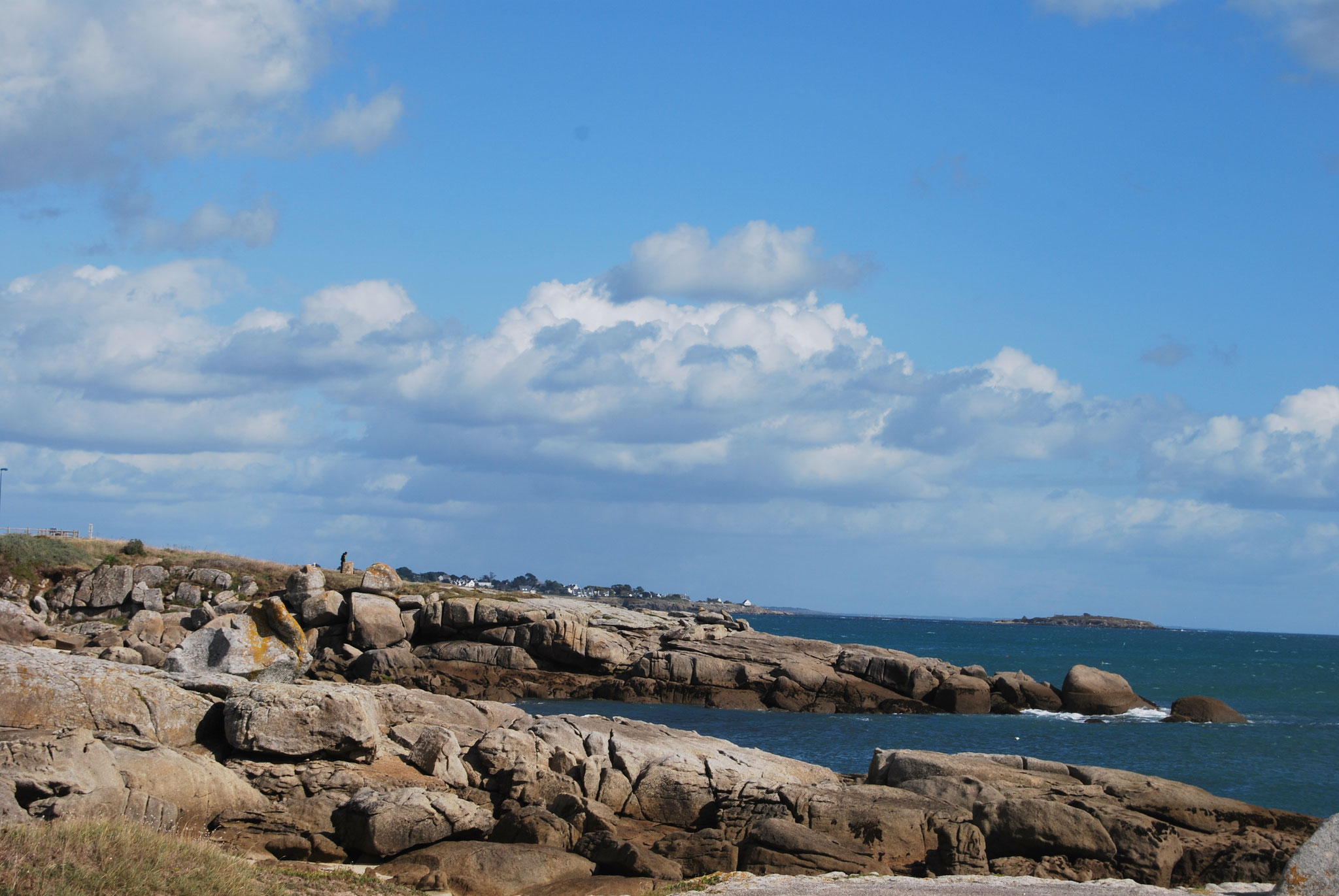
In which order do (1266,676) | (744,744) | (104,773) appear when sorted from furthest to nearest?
(1266,676) → (744,744) → (104,773)

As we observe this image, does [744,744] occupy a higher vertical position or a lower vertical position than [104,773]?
lower

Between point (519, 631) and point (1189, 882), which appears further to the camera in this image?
point (519, 631)

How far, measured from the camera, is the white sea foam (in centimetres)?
4917

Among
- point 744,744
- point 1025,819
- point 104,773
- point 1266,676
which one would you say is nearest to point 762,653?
point 744,744

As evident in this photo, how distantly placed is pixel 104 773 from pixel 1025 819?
16.8m

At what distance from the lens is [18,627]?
31.5 meters

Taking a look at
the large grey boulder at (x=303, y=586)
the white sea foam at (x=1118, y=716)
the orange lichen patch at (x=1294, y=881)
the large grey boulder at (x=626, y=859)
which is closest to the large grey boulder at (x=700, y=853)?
the large grey boulder at (x=626, y=859)

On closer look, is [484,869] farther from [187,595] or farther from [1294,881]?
[187,595]

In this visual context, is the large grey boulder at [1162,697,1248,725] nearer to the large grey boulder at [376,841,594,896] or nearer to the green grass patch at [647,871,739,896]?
the green grass patch at [647,871,739,896]

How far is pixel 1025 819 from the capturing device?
20078mm

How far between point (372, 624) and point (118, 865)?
41.0 meters

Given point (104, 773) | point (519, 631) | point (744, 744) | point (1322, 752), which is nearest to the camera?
point (104, 773)

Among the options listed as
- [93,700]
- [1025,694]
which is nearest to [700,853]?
[93,700]

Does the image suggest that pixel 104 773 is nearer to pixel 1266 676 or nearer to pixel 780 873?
pixel 780 873
